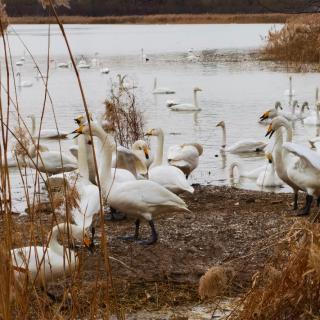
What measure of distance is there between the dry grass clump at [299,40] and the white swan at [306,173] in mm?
15093

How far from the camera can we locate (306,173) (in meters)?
6.52

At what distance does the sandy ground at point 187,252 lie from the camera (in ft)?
14.0

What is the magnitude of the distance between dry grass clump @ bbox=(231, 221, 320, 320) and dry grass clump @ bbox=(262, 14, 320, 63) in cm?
1875

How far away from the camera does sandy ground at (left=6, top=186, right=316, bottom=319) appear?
428 centimetres

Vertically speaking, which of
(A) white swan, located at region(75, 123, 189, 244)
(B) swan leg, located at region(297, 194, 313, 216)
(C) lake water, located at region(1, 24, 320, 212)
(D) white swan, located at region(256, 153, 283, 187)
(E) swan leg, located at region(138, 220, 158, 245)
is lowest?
(C) lake water, located at region(1, 24, 320, 212)

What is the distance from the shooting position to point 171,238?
565 centimetres

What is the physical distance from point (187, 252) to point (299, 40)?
17.9m

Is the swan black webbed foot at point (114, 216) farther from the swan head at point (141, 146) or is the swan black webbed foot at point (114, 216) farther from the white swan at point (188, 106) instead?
the white swan at point (188, 106)

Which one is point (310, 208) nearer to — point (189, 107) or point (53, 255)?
point (53, 255)

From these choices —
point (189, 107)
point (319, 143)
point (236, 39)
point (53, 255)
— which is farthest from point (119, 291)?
point (236, 39)

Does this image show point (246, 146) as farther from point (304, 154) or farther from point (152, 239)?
point (152, 239)

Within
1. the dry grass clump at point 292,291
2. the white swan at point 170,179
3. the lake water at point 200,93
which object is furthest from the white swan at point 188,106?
the dry grass clump at point 292,291

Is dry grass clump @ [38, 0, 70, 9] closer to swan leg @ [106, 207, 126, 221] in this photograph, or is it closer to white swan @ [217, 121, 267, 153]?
swan leg @ [106, 207, 126, 221]

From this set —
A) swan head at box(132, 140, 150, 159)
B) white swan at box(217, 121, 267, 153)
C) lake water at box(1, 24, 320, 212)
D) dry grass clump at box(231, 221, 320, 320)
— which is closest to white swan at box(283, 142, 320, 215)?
swan head at box(132, 140, 150, 159)
